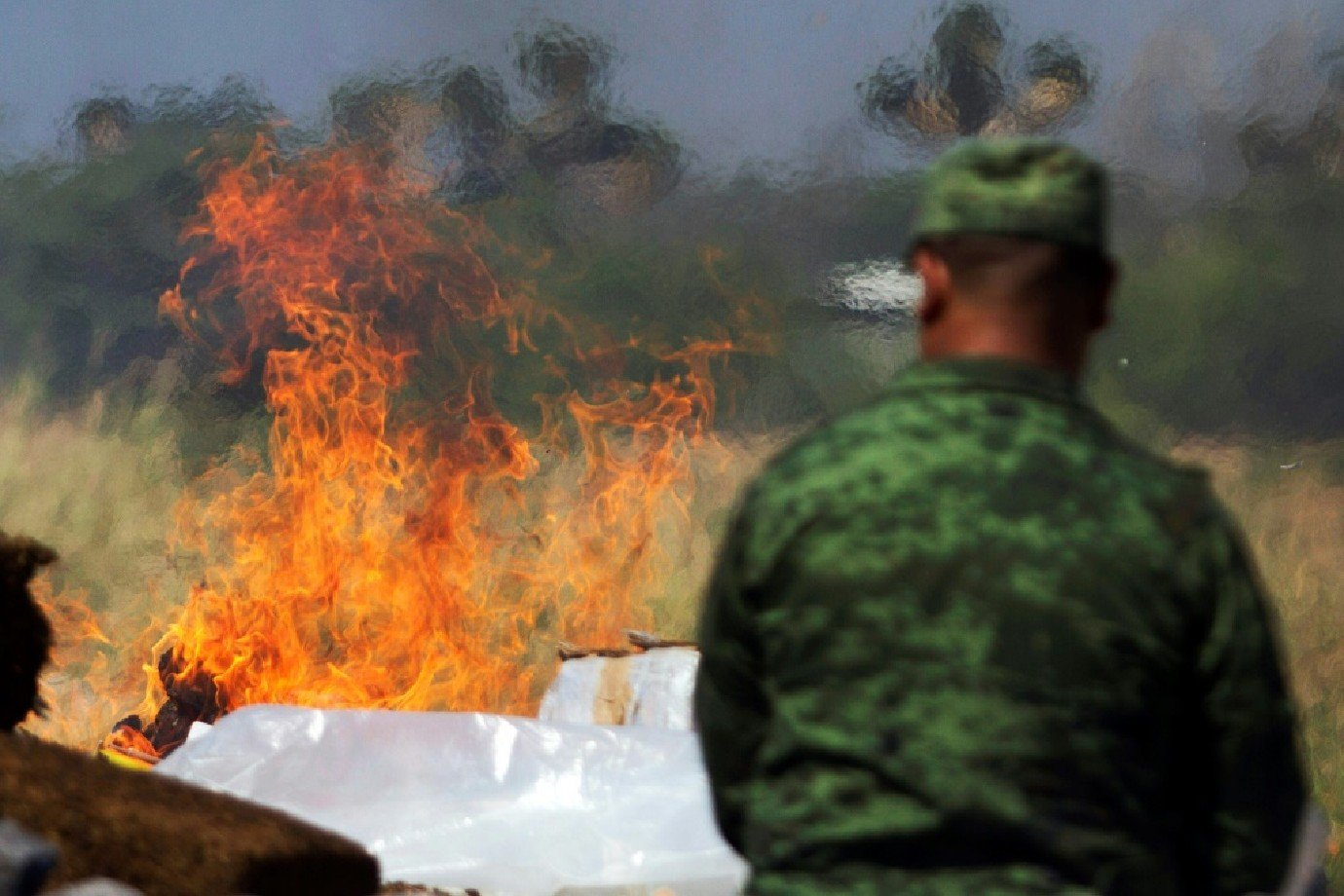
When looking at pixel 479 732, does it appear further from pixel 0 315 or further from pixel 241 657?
pixel 0 315

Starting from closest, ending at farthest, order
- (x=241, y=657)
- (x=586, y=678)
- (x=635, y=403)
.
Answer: (x=586, y=678)
(x=241, y=657)
(x=635, y=403)

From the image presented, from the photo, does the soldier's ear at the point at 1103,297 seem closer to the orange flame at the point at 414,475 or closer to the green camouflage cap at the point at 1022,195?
the green camouflage cap at the point at 1022,195

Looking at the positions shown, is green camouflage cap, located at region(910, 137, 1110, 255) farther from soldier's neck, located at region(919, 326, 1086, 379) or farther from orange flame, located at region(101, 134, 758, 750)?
orange flame, located at region(101, 134, 758, 750)

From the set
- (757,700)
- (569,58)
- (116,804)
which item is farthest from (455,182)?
(757,700)

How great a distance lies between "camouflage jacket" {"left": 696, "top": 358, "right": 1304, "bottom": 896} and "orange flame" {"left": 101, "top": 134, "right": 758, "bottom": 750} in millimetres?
8073

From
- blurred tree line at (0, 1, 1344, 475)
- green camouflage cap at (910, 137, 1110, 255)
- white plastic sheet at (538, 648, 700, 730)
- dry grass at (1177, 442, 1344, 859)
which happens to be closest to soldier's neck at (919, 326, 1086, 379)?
green camouflage cap at (910, 137, 1110, 255)

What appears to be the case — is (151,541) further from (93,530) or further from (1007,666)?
(1007,666)

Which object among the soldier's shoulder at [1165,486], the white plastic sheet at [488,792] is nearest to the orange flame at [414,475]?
the white plastic sheet at [488,792]

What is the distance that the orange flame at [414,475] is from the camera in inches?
389

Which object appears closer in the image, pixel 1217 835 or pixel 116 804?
pixel 1217 835

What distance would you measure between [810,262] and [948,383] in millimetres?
7909

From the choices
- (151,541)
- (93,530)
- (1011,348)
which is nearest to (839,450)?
(1011,348)

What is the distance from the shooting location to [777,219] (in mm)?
9633

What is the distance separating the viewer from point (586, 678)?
7.28 m
